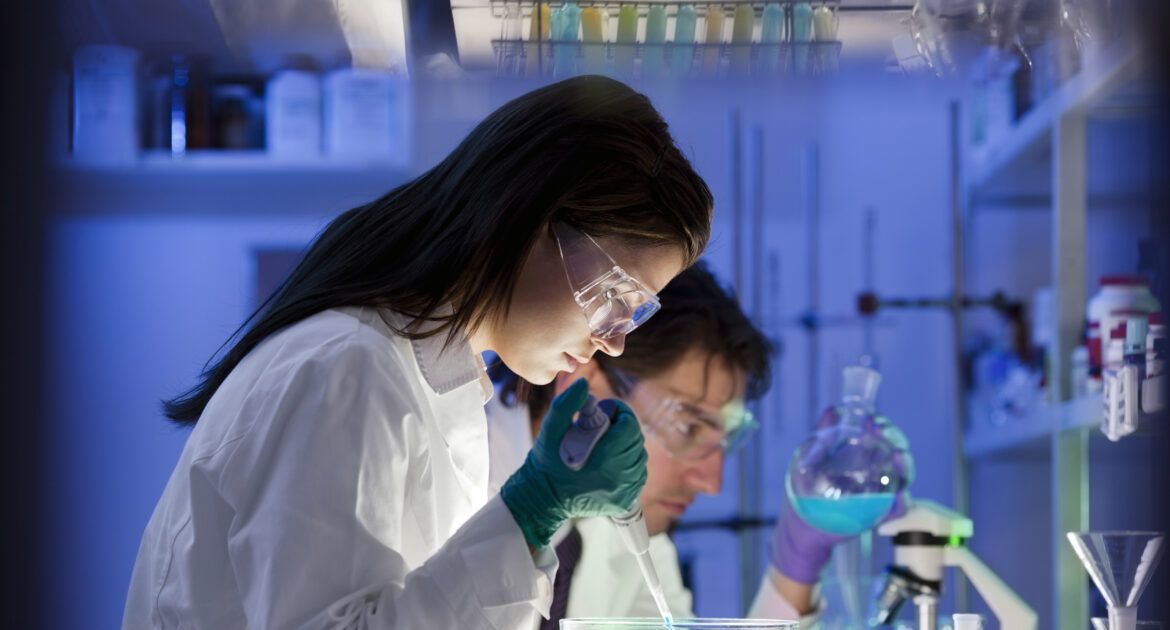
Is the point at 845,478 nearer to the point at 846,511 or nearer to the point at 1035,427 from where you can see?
the point at 846,511

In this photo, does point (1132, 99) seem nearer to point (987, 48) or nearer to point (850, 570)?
point (987, 48)

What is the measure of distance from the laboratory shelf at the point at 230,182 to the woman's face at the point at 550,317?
5.73 feet

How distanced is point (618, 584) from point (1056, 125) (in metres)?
1.36

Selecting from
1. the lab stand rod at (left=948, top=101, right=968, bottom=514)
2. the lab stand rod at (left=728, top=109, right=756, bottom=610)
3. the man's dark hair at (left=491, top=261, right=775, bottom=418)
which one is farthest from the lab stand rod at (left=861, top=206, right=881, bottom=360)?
the man's dark hair at (left=491, top=261, right=775, bottom=418)

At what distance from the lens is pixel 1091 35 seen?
1.66 meters

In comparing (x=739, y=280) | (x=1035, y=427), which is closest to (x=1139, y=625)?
(x=1035, y=427)

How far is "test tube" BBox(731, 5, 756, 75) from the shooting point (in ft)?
4.99

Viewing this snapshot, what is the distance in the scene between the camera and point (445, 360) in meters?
1.39

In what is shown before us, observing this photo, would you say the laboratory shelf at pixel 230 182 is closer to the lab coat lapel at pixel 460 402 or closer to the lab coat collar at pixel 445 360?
the lab coat lapel at pixel 460 402

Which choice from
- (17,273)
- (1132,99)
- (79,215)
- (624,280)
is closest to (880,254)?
(1132,99)

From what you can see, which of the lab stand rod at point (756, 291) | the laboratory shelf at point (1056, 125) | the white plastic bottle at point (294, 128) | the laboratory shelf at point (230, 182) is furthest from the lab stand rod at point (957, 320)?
the white plastic bottle at point (294, 128)

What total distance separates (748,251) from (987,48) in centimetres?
211

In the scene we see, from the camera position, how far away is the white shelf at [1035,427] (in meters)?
2.45

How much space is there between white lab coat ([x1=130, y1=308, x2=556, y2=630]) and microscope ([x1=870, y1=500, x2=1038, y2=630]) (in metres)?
0.88
